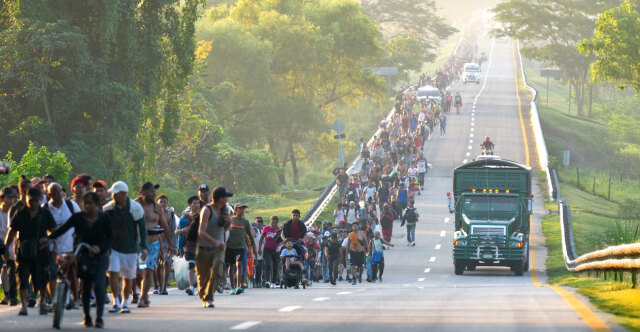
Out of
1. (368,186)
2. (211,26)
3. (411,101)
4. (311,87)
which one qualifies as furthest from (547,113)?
(368,186)

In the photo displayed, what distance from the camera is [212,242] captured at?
16391mm

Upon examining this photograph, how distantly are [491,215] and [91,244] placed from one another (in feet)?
71.1

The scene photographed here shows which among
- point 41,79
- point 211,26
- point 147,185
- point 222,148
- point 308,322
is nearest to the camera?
point 308,322

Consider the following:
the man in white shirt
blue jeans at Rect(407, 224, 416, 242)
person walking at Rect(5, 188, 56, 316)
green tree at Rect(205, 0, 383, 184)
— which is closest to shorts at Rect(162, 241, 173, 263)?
the man in white shirt

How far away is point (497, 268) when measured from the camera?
121ft

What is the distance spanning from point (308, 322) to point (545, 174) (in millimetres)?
48636

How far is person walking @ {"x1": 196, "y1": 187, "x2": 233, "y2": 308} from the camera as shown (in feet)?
53.9

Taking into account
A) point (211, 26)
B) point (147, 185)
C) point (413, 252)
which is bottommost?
point (413, 252)

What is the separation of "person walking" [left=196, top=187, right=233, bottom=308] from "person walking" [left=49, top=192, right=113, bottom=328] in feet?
8.84

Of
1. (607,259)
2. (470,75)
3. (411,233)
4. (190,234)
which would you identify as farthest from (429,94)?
(190,234)

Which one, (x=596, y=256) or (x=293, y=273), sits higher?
(x=596, y=256)

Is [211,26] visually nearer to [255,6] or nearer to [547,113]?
[255,6]

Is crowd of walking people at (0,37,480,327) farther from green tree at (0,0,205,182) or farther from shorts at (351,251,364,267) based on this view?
green tree at (0,0,205,182)

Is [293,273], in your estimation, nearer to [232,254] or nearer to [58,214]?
[232,254]
